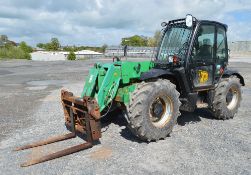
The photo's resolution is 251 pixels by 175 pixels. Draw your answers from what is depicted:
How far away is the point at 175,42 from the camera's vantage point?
25.5ft

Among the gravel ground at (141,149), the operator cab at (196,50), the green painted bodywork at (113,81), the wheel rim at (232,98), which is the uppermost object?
the operator cab at (196,50)

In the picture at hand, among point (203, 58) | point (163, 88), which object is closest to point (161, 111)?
point (163, 88)

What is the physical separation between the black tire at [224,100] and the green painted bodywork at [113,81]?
2.10 meters

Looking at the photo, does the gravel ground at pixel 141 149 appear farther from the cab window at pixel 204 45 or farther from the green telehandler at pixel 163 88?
the cab window at pixel 204 45

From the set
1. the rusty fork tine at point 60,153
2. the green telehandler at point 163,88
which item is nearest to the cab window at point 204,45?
the green telehandler at point 163,88

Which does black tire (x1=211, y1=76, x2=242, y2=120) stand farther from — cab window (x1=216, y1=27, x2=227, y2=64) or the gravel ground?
cab window (x1=216, y1=27, x2=227, y2=64)

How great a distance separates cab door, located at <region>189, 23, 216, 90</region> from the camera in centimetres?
743

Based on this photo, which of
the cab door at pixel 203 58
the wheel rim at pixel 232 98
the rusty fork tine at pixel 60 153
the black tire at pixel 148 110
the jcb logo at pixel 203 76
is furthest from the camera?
the wheel rim at pixel 232 98

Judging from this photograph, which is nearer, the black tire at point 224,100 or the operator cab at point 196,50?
the operator cab at point 196,50

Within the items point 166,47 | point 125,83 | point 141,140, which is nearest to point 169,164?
point 141,140

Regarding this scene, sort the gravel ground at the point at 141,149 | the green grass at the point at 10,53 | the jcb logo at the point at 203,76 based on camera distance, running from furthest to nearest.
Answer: the green grass at the point at 10,53 → the jcb logo at the point at 203,76 → the gravel ground at the point at 141,149

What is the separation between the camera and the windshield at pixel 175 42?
7.47 m

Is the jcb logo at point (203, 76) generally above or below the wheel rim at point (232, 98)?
above

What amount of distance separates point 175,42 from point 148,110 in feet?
7.38
